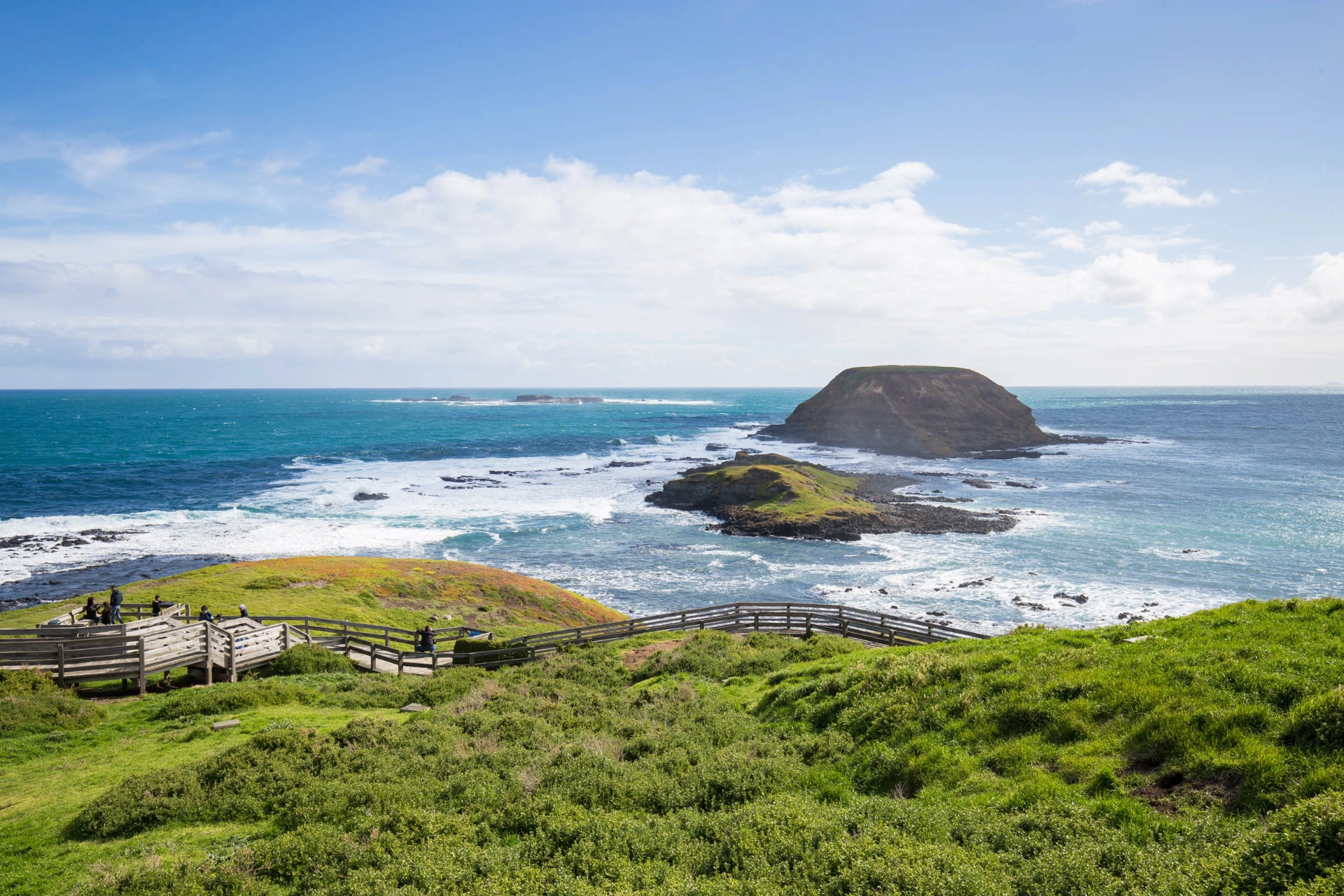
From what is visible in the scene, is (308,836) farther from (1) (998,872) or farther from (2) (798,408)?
(2) (798,408)

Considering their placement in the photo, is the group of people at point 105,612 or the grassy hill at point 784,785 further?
the group of people at point 105,612

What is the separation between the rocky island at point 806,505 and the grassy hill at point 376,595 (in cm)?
2708

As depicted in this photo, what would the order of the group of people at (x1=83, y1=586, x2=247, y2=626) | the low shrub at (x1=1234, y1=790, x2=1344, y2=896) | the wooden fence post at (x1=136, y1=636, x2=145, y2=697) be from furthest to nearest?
the group of people at (x1=83, y1=586, x2=247, y2=626), the wooden fence post at (x1=136, y1=636, x2=145, y2=697), the low shrub at (x1=1234, y1=790, x2=1344, y2=896)

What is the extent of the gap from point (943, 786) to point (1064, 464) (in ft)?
344

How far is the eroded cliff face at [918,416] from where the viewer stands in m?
118

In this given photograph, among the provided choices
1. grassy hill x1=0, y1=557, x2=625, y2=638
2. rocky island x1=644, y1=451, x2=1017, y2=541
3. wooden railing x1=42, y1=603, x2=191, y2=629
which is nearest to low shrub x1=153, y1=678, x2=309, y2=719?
wooden railing x1=42, y1=603, x2=191, y2=629

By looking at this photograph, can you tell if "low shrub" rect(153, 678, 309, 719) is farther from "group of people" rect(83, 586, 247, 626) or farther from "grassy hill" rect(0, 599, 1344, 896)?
"group of people" rect(83, 586, 247, 626)

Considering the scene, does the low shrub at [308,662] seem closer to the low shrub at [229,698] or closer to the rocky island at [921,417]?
the low shrub at [229,698]

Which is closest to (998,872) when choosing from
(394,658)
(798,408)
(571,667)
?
(571,667)

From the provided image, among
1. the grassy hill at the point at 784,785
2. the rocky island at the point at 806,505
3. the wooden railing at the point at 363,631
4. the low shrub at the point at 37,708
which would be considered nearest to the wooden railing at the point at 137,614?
the wooden railing at the point at 363,631

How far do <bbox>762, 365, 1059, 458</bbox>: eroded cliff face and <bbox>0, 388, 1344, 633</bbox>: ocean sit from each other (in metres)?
8.85

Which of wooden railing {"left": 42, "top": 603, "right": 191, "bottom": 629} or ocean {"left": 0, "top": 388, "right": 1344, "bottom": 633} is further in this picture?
ocean {"left": 0, "top": 388, "right": 1344, "bottom": 633}

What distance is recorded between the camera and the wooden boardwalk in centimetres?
1892

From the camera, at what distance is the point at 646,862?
9227 millimetres
